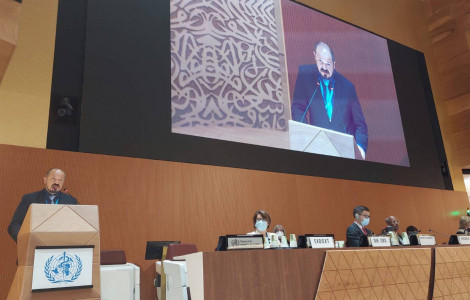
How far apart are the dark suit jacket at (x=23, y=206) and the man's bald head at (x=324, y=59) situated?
438cm

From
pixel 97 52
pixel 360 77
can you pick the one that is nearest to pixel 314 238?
pixel 97 52

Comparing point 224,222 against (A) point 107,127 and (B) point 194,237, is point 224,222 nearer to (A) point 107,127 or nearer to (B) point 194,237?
(B) point 194,237

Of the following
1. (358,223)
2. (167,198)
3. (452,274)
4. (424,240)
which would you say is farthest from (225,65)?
(452,274)

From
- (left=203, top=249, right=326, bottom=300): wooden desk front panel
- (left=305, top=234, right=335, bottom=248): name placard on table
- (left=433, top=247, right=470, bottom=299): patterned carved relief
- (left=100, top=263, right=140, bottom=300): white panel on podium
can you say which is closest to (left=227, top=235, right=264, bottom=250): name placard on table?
(left=203, top=249, right=326, bottom=300): wooden desk front panel

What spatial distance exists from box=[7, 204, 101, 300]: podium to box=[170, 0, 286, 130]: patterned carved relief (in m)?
2.85

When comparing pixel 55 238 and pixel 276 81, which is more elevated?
pixel 276 81

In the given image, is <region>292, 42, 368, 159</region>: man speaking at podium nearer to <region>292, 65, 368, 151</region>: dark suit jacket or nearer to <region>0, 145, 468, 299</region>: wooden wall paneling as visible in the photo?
<region>292, 65, 368, 151</region>: dark suit jacket

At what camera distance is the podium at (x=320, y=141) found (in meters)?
5.13

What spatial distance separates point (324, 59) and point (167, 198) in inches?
138

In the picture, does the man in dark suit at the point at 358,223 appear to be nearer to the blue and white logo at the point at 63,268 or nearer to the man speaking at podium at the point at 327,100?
the man speaking at podium at the point at 327,100

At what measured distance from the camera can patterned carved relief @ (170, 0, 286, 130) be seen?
174 inches

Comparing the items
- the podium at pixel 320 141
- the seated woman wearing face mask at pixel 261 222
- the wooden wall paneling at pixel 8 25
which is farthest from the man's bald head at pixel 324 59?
the wooden wall paneling at pixel 8 25

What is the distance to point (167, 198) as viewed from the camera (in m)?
3.91

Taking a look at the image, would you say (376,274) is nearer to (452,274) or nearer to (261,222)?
(452,274)
